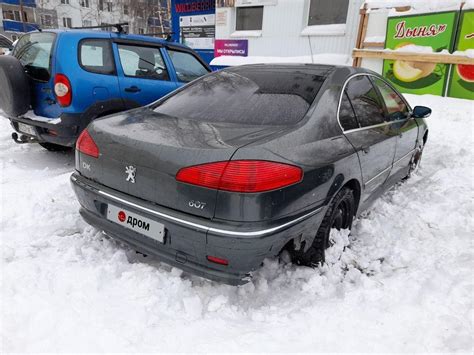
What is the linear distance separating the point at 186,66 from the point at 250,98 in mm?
3149

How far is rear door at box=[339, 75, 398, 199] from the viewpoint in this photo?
2.78 metres

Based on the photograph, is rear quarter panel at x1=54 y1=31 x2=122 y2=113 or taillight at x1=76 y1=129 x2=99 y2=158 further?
rear quarter panel at x1=54 y1=31 x2=122 y2=113

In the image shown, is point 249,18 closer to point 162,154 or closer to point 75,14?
point 162,154

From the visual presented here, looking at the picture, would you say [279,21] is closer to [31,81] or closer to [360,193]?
[31,81]

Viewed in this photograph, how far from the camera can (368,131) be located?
118 inches

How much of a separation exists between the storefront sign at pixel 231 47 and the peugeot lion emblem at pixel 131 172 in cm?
1139

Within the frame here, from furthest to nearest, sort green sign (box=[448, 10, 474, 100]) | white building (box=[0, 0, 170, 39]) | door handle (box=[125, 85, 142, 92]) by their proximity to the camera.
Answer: white building (box=[0, 0, 170, 39]) < green sign (box=[448, 10, 474, 100]) < door handle (box=[125, 85, 142, 92])

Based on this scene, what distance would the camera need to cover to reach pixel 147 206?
7.25ft

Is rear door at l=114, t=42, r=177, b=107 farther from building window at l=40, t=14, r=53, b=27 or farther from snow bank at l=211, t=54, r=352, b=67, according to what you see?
building window at l=40, t=14, r=53, b=27

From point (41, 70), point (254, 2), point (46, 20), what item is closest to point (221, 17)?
point (254, 2)

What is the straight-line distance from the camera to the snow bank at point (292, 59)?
1034 cm

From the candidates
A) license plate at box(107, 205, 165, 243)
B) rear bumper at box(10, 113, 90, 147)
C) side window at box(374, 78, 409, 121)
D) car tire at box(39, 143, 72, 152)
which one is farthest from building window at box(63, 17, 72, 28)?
license plate at box(107, 205, 165, 243)

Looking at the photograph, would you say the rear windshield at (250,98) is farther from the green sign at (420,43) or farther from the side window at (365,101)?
the green sign at (420,43)

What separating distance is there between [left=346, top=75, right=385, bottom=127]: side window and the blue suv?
2895mm
